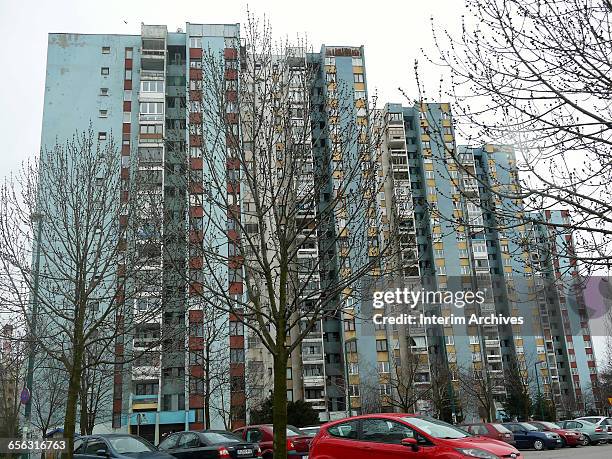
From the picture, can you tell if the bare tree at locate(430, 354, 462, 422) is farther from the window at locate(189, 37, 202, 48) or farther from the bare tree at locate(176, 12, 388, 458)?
the window at locate(189, 37, 202, 48)

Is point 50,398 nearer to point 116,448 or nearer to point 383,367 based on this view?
point 116,448

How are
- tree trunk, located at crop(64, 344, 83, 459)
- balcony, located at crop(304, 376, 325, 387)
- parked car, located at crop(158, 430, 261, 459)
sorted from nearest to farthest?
tree trunk, located at crop(64, 344, 83, 459)
parked car, located at crop(158, 430, 261, 459)
balcony, located at crop(304, 376, 325, 387)

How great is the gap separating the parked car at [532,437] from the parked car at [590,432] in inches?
118

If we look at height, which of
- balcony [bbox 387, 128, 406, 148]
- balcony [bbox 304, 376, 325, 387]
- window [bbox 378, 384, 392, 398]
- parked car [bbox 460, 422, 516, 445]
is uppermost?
balcony [bbox 387, 128, 406, 148]

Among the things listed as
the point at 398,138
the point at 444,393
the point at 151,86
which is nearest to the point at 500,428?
the point at 444,393

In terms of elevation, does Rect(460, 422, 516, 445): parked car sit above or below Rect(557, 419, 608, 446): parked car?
above

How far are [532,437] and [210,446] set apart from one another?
16.9 meters

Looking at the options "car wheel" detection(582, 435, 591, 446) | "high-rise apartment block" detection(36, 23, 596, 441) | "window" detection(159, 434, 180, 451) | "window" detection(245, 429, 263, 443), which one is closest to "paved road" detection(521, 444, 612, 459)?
"car wheel" detection(582, 435, 591, 446)

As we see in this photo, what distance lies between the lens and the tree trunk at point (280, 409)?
31.4 feet

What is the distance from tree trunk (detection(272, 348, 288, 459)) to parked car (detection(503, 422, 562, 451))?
19107mm

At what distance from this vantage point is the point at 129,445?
501 inches

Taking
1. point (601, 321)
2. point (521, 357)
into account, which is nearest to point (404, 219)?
point (521, 357)

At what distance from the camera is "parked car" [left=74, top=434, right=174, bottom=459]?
12.2 m

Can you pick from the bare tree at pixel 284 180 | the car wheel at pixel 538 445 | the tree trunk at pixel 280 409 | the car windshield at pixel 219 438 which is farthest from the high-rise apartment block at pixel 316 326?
the tree trunk at pixel 280 409
